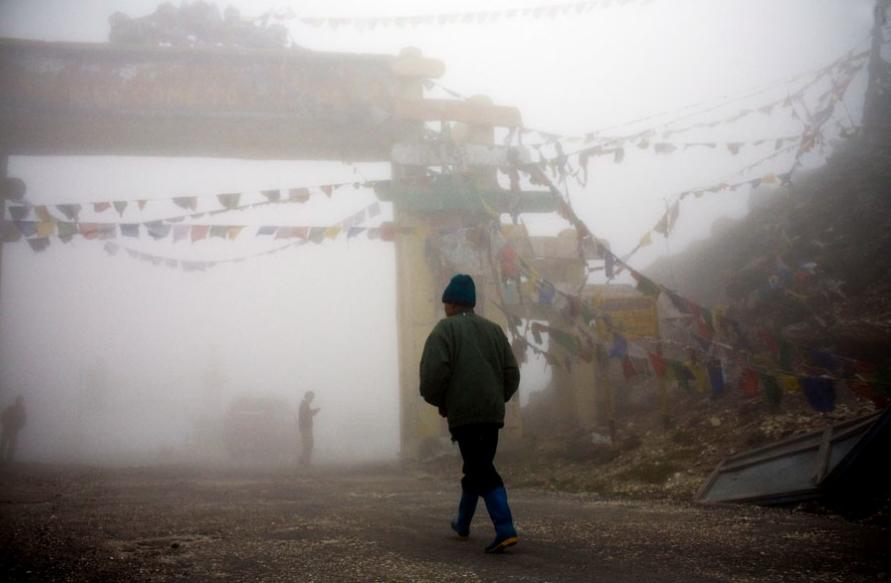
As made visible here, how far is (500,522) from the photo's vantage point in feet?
10.5

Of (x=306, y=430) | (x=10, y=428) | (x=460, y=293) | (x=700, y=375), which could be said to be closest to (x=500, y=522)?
(x=460, y=293)

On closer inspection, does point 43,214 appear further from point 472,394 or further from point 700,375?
point 700,375

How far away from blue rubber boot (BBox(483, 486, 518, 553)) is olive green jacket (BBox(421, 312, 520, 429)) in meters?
0.43

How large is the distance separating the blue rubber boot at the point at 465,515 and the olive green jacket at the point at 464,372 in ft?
1.75

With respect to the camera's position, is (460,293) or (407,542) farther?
(460,293)

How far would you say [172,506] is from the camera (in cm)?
548

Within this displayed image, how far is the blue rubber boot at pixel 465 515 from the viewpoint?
3539 millimetres

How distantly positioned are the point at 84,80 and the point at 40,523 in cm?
1214

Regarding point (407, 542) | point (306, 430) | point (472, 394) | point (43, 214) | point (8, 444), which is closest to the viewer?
point (472, 394)

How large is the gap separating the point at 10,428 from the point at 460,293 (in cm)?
1578

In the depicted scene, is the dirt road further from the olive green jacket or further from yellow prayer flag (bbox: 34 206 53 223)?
yellow prayer flag (bbox: 34 206 53 223)

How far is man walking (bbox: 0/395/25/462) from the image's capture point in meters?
14.1

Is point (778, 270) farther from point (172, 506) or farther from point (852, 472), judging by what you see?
point (172, 506)

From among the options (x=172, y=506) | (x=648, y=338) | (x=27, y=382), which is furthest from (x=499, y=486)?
(x=27, y=382)
